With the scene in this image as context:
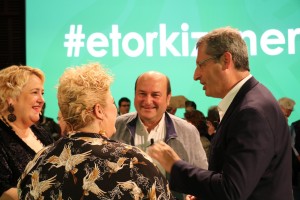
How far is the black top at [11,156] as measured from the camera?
9.52 ft

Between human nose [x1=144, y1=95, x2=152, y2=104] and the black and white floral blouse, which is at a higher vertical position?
human nose [x1=144, y1=95, x2=152, y2=104]

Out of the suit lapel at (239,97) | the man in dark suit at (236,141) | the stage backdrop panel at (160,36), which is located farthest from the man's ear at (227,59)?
the stage backdrop panel at (160,36)

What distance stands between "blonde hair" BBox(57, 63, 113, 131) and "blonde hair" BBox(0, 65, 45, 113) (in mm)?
1091

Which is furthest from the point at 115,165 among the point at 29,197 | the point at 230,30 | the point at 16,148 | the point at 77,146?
the point at 16,148

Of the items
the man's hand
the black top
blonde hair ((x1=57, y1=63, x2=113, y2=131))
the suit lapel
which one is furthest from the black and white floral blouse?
the black top

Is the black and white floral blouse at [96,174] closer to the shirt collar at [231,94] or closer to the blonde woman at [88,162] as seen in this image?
Answer: the blonde woman at [88,162]

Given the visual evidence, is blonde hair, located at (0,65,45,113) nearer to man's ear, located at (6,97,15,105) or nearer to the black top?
man's ear, located at (6,97,15,105)

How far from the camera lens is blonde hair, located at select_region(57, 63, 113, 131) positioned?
2041mm

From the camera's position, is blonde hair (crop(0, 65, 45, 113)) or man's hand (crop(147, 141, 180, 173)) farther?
blonde hair (crop(0, 65, 45, 113))

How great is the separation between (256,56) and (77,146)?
7008 mm

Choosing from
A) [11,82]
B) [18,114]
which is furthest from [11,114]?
[11,82]

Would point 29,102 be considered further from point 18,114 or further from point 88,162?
point 88,162

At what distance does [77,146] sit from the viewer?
1.91 meters

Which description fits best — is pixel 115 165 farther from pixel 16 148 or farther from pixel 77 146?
pixel 16 148
